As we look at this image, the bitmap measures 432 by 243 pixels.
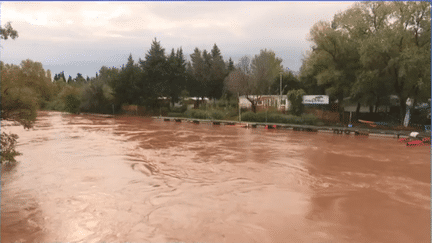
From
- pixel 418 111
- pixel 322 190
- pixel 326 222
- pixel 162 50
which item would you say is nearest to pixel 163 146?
pixel 322 190

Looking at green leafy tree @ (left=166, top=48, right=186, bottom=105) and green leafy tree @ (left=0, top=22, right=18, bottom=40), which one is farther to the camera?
green leafy tree @ (left=166, top=48, right=186, bottom=105)

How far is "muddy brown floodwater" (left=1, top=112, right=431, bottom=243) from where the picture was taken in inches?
305

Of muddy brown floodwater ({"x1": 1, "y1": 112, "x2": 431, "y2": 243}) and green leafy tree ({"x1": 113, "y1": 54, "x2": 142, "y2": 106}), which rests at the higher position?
green leafy tree ({"x1": 113, "y1": 54, "x2": 142, "y2": 106})

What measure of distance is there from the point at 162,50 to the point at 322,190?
48.6 m

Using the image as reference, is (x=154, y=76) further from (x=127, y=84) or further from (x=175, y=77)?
(x=127, y=84)

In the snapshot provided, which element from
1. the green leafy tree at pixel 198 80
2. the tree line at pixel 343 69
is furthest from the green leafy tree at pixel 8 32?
the green leafy tree at pixel 198 80

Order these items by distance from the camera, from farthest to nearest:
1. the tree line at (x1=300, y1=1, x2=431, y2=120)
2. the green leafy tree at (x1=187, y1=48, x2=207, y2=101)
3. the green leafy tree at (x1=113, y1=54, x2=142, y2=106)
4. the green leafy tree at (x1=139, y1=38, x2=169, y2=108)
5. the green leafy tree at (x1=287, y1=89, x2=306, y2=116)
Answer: the green leafy tree at (x1=187, y1=48, x2=207, y2=101), the green leafy tree at (x1=113, y1=54, x2=142, y2=106), the green leafy tree at (x1=139, y1=38, x2=169, y2=108), the green leafy tree at (x1=287, y1=89, x2=306, y2=116), the tree line at (x1=300, y1=1, x2=431, y2=120)

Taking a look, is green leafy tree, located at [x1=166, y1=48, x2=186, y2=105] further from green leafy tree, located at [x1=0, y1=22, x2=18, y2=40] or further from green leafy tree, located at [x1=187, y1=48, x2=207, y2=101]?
green leafy tree, located at [x1=0, y1=22, x2=18, y2=40]

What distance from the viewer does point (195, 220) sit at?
27.6 feet

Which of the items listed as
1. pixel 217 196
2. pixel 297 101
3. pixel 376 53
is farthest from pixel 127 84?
pixel 217 196

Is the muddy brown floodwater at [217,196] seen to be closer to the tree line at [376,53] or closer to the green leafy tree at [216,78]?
the tree line at [376,53]

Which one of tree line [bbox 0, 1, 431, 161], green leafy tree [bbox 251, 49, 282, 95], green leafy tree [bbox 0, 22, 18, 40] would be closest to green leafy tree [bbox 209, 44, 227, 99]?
tree line [bbox 0, 1, 431, 161]

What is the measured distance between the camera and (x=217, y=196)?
1044 cm

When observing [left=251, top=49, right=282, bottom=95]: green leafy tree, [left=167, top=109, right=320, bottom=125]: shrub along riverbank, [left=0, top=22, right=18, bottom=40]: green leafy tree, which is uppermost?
[left=251, top=49, right=282, bottom=95]: green leafy tree
